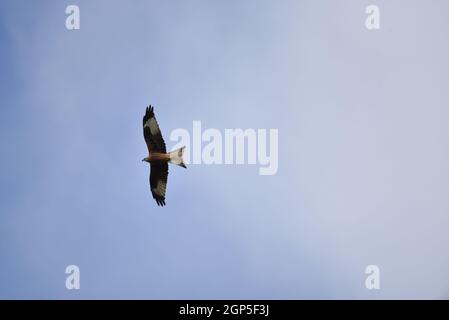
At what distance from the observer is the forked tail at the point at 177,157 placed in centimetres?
636

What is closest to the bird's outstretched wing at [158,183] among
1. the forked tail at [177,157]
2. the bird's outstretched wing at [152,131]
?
the forked tail at [177,157]

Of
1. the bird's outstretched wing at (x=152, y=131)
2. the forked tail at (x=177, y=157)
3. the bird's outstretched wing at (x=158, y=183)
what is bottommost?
the bird's outstretched wing at (x=158, y=183)

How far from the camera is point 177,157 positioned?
6371 millimetres

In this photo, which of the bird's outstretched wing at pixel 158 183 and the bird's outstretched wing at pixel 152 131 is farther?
the bird's outstretched wing at pixel 158 183

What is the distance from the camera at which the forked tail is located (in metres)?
6.36

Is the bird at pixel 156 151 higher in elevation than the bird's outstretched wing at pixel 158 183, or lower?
higher

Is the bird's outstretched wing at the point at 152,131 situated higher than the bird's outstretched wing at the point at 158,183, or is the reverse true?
the bird's outstretched wing at the point at 152,131

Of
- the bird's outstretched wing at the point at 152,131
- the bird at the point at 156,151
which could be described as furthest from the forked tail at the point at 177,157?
the bird's outstretched wing at the point at 152,131

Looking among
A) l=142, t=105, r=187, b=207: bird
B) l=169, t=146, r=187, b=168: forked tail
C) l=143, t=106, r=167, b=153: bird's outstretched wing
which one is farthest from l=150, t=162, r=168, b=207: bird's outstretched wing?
l=143, t=106, r=167, b=153: bird's outstretched wing

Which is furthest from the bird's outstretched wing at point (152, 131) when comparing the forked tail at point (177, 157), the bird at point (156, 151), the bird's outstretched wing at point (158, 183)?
the bird's outstretched wing at point (158, 183)

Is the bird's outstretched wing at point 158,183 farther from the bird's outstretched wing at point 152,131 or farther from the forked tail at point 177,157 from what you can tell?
the bird's outstretched wing at point 152,131
